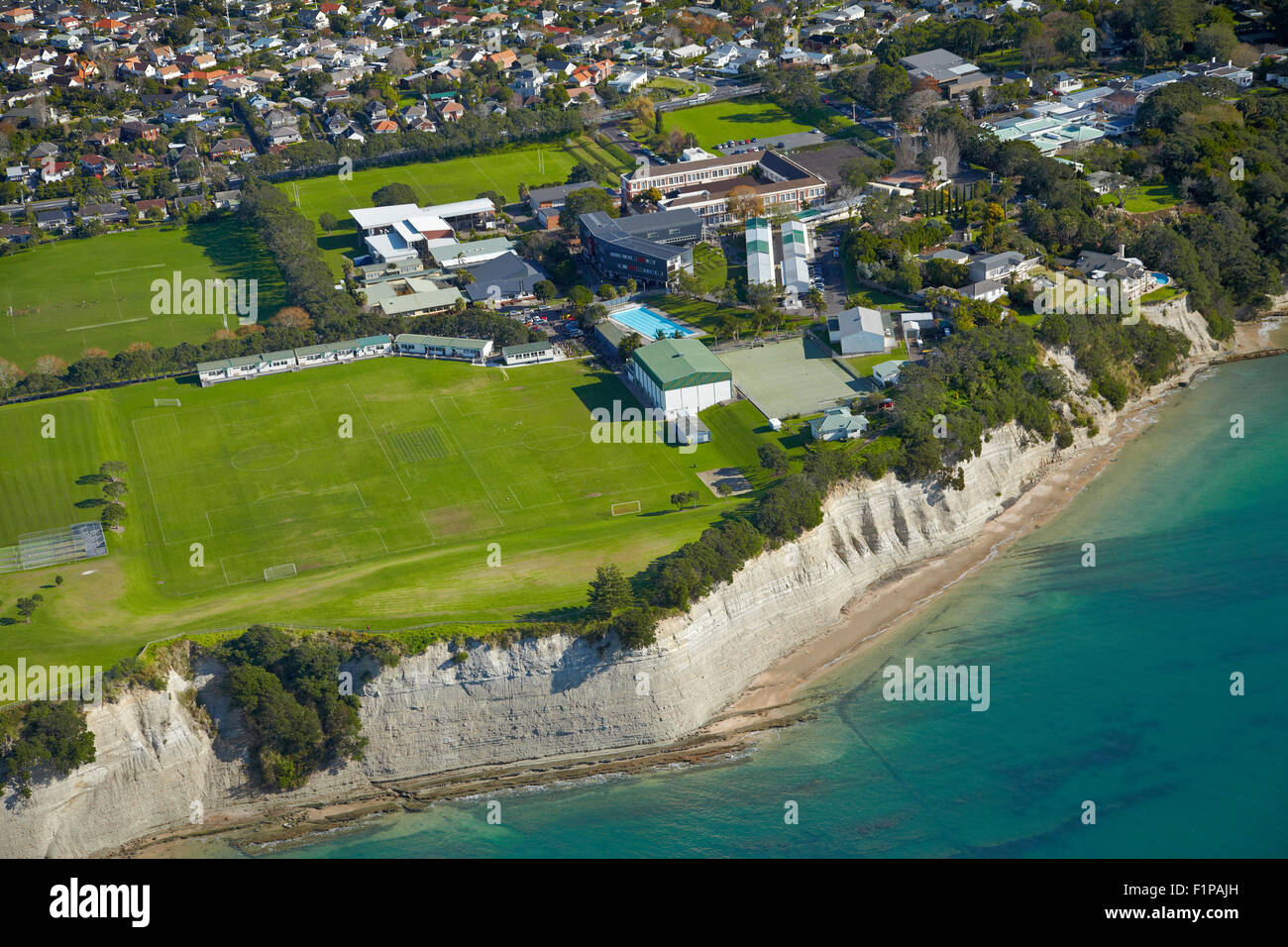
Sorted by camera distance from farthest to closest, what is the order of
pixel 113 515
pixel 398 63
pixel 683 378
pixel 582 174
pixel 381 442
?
pixel 398 63, pixel 582 174, pixel 381 442, pixel 683 378, pixel 113 515

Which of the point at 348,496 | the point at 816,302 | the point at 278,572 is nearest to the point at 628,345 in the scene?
the point at 816,302

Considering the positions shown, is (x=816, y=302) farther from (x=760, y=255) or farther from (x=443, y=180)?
(x=443, y=180)

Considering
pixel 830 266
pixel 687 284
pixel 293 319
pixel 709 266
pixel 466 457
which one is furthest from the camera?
pixel 709 266

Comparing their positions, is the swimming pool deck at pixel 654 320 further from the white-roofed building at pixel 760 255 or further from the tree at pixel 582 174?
the tree at pixel 582 174

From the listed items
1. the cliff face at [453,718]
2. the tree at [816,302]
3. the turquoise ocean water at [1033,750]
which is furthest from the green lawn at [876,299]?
the cliff face at [453,718]

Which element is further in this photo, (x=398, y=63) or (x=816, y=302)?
(x=398, y=63)

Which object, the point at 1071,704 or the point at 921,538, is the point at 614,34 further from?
the point at 1071,704
